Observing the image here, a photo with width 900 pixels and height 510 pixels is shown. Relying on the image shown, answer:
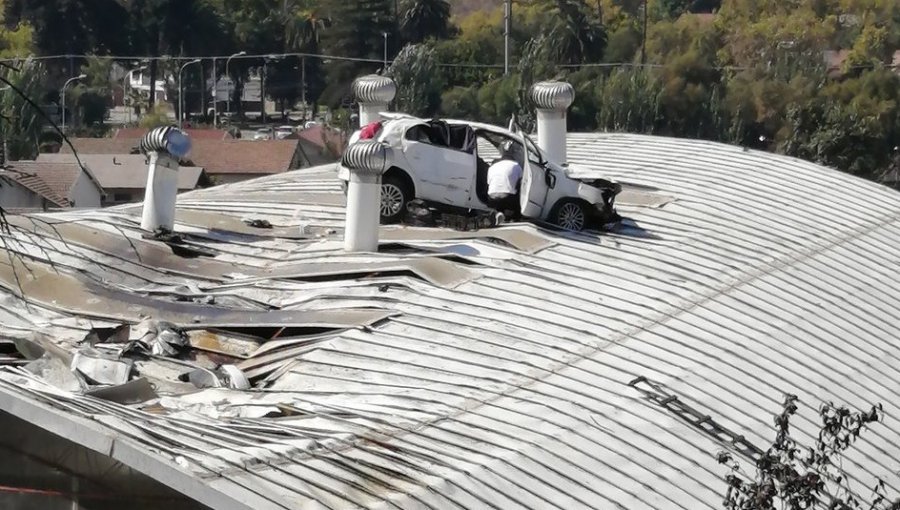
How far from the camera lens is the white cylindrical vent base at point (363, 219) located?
64.6ft

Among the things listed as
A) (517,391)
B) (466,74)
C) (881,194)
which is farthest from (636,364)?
(466,74)

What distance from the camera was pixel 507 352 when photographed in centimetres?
1642

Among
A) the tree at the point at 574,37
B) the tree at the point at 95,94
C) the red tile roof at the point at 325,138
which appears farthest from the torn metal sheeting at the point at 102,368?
the tree at the point at 95,94

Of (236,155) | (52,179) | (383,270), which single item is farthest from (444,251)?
(236,155)

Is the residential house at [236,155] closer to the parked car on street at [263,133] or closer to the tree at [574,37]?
the parked car on street at [263,133]

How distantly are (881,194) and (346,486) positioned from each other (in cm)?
1734

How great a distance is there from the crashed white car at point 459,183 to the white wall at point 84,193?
29.3m

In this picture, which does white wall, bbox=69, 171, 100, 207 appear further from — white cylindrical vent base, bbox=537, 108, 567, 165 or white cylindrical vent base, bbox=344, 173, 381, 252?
white cylindrical vent base, bbox=344, 173, 381, 252

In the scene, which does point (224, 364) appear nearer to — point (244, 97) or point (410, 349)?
point (410, 349)

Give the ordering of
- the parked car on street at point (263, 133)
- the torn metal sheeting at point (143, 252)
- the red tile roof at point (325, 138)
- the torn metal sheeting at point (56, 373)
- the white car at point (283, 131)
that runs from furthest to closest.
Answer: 1. the parked car on street at point (263, 133)
2. the white car at point (283, 131)
3. the red tile roof at point (325, 138)
4. the torn metal sheeting at point (143, 252)
5. the torn metal sheeting at point (56, 373)

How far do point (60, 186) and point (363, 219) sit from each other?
3391cm

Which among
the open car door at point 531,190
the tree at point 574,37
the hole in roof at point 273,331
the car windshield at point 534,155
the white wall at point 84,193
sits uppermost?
the car windshield at point 534,155

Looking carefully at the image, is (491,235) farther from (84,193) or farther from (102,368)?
(84,193)

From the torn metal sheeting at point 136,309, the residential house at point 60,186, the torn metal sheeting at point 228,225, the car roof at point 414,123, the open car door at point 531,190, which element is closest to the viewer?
the torn metal sheeting at point 136,309
